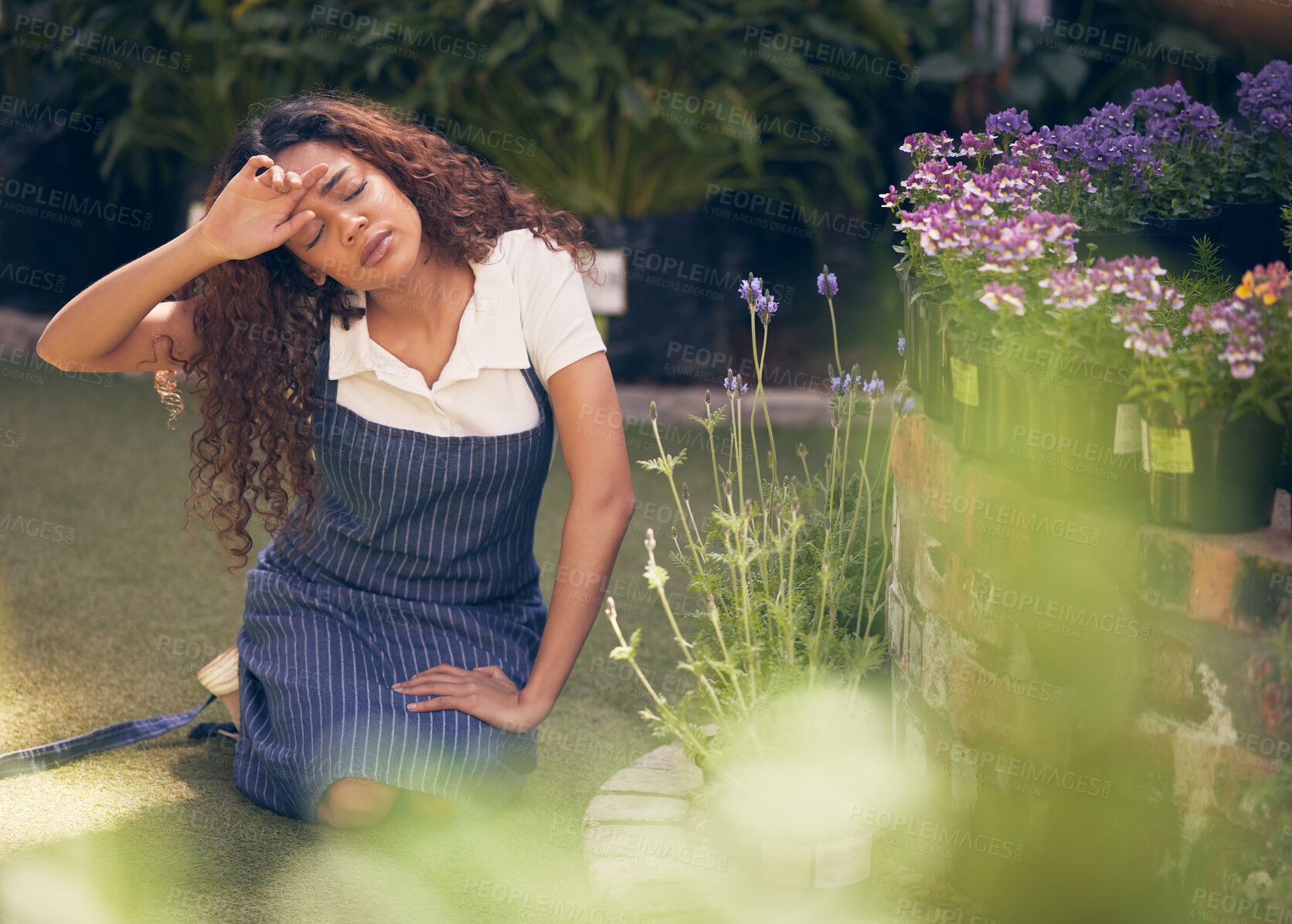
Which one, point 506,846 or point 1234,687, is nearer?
point 1234,687

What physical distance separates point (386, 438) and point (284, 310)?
0.31 meters

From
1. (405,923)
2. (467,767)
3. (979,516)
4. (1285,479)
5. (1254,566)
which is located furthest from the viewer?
(467,767)

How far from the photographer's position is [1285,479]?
1.60 m

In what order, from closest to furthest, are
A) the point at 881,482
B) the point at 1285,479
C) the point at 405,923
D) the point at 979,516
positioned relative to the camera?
the point at 1285,479, the point at 979,516, the point at 405,923, the point at 881,482

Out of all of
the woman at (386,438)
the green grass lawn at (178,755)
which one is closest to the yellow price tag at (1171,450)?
the woman at (386,438)

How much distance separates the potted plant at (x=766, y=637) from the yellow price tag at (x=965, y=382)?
0.49ft

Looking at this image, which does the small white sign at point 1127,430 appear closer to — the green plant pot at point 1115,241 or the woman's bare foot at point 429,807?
the green plant pot at point 1115,241

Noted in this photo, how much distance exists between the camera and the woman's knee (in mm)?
2123

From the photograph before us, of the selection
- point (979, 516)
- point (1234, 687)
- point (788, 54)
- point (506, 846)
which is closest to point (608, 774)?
point (506, 846)

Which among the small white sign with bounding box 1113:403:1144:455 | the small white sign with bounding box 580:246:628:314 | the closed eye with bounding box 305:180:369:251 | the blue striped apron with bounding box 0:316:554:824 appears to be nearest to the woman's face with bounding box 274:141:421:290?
the closed eye with bounding box 305:180:369:251

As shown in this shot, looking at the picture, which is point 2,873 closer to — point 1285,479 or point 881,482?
point 881,482

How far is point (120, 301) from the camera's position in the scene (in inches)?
81.7

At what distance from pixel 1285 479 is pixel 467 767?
1.38 metres

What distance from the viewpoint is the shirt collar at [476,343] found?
2.16 m
